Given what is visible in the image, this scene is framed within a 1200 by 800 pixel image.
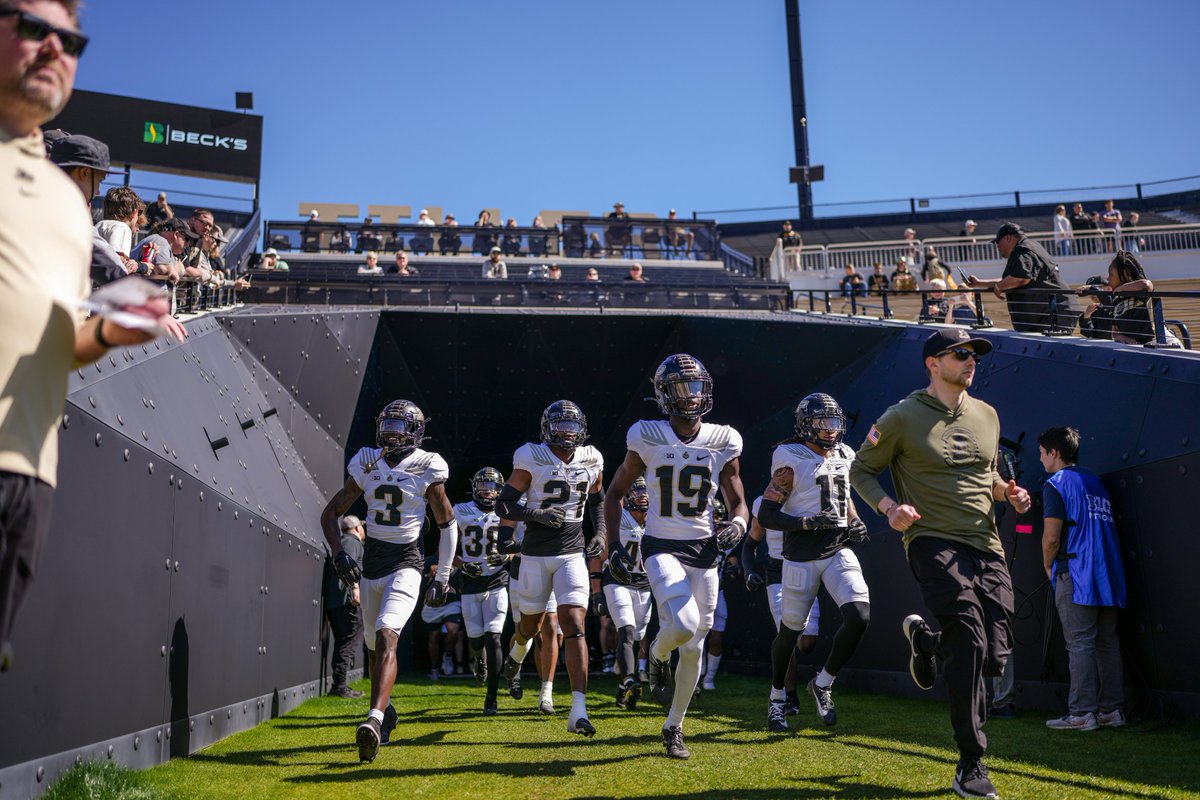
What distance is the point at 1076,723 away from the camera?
25.7 ft

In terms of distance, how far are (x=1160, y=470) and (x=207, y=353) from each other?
7.86m

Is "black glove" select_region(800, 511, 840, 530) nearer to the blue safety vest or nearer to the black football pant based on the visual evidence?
the blue safety vest

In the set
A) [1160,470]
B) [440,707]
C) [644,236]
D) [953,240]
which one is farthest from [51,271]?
[953,240]

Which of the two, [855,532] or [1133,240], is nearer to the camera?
[855,532]

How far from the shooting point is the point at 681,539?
719cm

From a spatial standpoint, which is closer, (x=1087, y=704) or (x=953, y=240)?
(x=1087, y=704)

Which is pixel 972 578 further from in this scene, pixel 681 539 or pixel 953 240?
pixel 953 240

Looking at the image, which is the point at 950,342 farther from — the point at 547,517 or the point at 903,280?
the point at 903,280

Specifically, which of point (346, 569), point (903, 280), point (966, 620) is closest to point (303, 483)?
point (346, 569)

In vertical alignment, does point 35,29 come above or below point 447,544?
above

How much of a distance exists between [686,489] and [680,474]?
0.12 metres

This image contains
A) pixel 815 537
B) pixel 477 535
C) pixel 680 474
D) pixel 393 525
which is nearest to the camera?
pixel 680 474

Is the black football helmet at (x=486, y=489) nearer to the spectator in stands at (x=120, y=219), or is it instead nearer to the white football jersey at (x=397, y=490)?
the white football jersey at (x=397, y=490)

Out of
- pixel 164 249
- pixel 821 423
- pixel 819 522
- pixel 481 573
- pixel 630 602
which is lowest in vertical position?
pixel 630 602
